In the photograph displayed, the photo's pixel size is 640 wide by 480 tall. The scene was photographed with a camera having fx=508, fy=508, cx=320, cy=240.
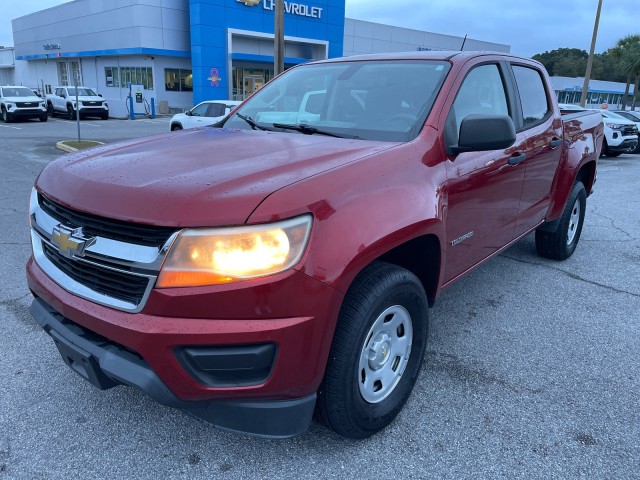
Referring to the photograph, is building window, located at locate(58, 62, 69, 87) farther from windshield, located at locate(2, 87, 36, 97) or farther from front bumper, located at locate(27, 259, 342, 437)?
front bumper, located at locate(27, 259, 342, 437)

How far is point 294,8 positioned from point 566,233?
101ft

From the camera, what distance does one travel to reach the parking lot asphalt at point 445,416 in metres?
2.26

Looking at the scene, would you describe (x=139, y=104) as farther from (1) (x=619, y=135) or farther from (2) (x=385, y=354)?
(2) (x=385, y=354)

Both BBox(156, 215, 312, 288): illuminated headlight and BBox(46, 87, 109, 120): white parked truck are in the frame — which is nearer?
BBox(156, 215, 312, 288): illuminated headlight

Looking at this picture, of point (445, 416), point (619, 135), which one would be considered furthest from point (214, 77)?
point (445, 416)

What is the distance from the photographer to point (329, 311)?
1.92 m

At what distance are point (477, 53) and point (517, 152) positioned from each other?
0.70m

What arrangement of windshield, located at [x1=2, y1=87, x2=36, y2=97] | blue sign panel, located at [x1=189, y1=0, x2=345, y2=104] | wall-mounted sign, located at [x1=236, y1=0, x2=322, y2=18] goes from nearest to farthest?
windshield, located at [x1=2, y1=87, x2=36, y2=97] → blue sign panel, located at [x1=189, y1=0, x2=345, y2=104] → wall-mounted sign, located at [x1=236, y1=0, x2=322, y2=18]

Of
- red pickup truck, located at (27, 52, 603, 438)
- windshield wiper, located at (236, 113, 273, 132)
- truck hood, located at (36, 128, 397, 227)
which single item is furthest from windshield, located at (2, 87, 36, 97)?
truck hood, located at (36, 128, 397, 227)

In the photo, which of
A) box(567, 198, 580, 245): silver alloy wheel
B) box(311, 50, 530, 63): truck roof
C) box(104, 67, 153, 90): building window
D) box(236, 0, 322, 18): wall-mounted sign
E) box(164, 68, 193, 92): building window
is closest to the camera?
box(311, 50, 530, 63): truck roof

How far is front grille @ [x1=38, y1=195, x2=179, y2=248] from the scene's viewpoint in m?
1.83

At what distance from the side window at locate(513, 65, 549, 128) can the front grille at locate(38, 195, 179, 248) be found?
2.94m

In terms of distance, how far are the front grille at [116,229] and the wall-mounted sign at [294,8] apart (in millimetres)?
31042

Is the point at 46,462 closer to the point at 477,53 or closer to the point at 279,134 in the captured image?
the point at 279,134
